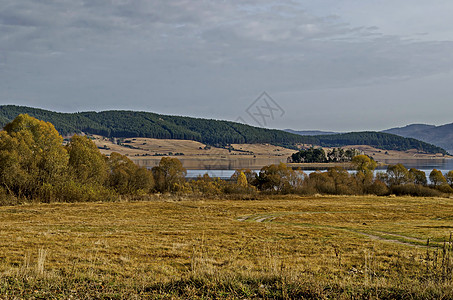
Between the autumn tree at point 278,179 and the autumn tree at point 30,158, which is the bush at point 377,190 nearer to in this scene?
the autumn tree at point 278,179

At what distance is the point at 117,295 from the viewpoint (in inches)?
288

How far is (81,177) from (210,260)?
39402 mm

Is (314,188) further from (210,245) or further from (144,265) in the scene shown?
(144,265)

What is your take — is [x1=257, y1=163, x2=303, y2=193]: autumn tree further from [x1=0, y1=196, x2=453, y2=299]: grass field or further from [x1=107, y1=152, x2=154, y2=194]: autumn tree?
[x1=0, y1=196, x2=453, y2=299]: grass field

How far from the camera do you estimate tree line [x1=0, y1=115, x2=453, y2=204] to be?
40.8 m

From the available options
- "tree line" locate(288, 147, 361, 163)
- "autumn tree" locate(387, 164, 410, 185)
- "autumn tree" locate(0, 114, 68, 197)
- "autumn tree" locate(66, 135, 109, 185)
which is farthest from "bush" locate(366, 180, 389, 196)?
"tree line" locate(288, 147, 361, 163)

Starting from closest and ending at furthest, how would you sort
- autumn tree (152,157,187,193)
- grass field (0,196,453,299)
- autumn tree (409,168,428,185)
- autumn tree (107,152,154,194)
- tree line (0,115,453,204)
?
1. grass field (0,196,453,299)
2. tree line (0,115,453,204)
3. autumn tree (107,152,154,194)
4. autumn tree (152,157,187,193)
5. autumn tree (409,168,428,185)

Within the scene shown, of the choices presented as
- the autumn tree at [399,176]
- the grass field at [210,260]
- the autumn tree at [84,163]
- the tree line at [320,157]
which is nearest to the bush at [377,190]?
the autumn tree at [399,176]

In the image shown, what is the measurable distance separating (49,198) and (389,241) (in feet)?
121

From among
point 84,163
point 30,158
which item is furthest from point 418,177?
point 30,158

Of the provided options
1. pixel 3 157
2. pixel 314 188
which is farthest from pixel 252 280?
pixel 314 188

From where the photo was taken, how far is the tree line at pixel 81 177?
1605 inches

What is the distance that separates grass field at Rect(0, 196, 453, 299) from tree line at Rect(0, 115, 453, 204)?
31.5 ft

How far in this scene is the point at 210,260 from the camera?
12484 mm
